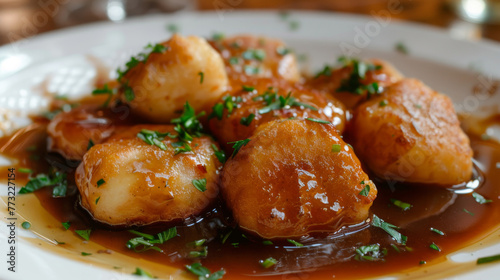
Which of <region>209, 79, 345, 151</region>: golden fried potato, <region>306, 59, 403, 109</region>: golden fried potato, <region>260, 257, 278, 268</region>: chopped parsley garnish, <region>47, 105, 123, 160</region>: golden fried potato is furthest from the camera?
<region>306, 59, 403, 109</region>: golden fried potato

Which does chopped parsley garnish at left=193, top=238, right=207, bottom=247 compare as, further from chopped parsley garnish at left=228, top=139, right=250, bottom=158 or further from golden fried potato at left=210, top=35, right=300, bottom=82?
golden fried potato at left=210, top=35, right=300, bottom=82

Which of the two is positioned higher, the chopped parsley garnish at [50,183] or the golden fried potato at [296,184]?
the golden fried potato at [296,184]

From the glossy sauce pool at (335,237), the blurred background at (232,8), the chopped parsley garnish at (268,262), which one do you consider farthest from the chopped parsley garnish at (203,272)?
the blurred background at (232,8)

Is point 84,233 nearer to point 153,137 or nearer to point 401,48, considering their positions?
point 153,137

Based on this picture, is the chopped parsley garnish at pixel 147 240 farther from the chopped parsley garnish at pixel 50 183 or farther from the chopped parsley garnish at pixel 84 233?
the chopped parsley garnish at pixel 50 183

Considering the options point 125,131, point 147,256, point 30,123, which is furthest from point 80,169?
point 30,123

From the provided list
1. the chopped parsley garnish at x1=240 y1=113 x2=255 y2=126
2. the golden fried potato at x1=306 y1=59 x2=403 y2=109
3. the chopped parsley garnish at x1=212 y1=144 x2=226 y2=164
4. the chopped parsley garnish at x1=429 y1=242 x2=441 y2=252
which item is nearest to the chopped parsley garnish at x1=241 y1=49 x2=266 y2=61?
the golden fried potato at x1=306 y1=59 x2=403 y2=109

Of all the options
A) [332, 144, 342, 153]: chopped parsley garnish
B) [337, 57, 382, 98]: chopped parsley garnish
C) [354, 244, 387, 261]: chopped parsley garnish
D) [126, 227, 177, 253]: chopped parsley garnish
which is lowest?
[354, 244, 387, 261]: chopped parsley garnish

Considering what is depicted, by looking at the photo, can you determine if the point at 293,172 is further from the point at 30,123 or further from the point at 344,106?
the point at 30,123
